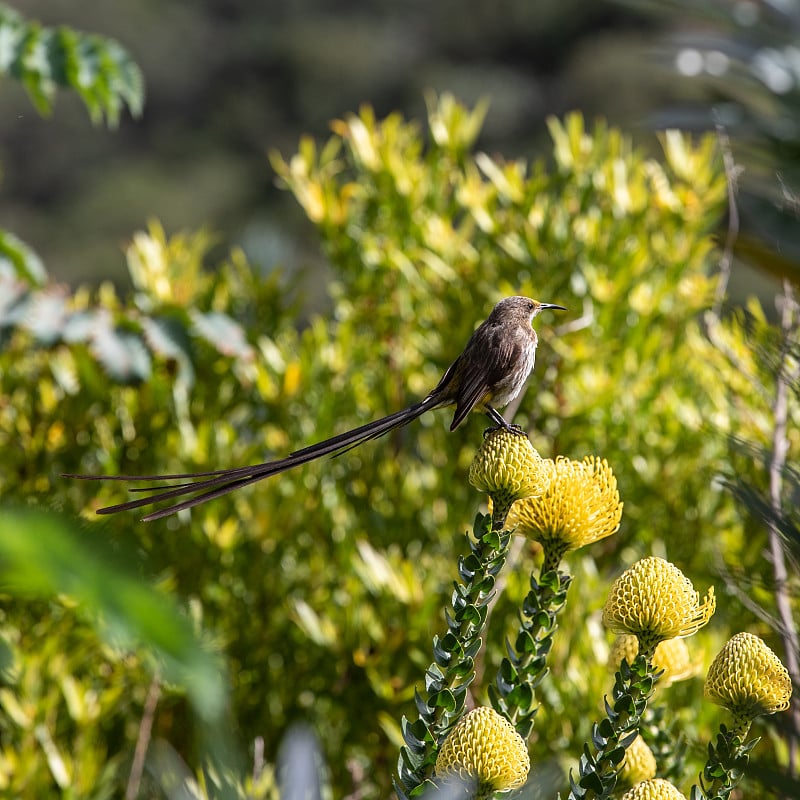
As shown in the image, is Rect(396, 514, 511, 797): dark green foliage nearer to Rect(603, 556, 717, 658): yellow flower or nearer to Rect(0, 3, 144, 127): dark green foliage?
Rect(603, 556, 717, 658): yellow flower

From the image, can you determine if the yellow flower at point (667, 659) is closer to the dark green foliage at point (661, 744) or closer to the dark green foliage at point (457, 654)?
the dark green foliage at point (661, 744)

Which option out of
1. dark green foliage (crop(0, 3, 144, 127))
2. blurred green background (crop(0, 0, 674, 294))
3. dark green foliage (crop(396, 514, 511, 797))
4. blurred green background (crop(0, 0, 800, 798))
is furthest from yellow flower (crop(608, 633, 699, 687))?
blurred green background (crop(0, 0, 674, 294))

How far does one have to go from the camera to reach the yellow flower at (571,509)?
1278mm

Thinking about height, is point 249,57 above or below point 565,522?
below

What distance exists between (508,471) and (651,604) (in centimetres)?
21

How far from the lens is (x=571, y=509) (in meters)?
1.28

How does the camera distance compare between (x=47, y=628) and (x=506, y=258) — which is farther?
(x=506, y=258)

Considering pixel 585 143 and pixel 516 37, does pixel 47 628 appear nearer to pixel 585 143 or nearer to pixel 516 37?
Answer: pixel 585 143

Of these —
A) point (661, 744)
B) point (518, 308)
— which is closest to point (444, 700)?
point (661, 744)

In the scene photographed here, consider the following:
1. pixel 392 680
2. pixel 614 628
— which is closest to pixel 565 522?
pixel 614 628

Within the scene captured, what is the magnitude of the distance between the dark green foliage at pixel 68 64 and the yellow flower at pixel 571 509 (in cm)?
167

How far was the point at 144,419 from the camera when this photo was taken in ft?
9.46

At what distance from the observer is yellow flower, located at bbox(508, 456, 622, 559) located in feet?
4.19

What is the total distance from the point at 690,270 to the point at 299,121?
21.5 metres
